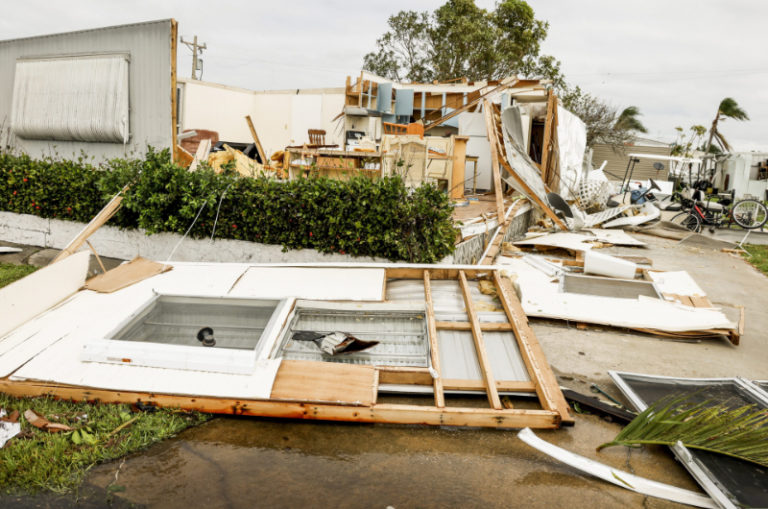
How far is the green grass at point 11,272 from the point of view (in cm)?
558

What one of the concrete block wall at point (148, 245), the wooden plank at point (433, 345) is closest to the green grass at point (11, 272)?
the concrete block wall at point (148, 245)

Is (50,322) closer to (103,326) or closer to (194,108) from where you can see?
(103,326)

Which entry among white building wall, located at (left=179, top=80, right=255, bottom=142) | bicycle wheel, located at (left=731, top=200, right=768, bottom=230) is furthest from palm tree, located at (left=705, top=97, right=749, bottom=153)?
white building wall, located at (left=179, top=80, right=255, bottom=142)

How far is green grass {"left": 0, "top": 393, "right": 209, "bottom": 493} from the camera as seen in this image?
2418mm

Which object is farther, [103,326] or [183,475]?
[103,326]

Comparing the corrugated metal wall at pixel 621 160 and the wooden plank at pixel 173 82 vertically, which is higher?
the corrugated metal wall at pixel 621 160

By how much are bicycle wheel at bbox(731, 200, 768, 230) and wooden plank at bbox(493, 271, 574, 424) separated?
11052mm

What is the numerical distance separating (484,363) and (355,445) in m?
1.06

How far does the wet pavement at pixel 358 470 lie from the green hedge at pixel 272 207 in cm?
263

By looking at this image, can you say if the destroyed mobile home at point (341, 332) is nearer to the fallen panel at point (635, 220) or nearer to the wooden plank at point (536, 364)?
the wooden plank at point (536, 364)

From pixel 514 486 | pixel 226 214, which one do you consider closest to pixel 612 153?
pixel 226 214

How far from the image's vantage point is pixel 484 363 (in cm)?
328

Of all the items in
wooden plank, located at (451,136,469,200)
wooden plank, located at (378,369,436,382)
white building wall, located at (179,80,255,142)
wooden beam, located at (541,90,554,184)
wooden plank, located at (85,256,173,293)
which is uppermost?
white building wall, located at (179,80,255,142)

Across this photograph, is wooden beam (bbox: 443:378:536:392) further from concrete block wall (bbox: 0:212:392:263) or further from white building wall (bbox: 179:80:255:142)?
white building wall (bbox: 179:80:255:142)
